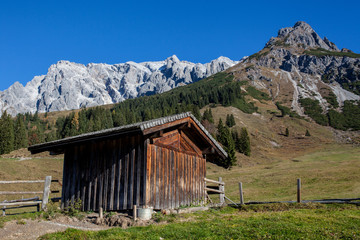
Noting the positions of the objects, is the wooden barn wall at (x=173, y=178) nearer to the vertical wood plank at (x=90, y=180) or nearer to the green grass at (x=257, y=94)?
Result: the vertical wood plank at (x=90, y=180)

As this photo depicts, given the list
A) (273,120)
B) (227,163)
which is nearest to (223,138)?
(227,163)

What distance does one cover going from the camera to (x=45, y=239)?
28.5 ft

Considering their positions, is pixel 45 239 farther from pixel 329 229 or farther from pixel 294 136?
pixel 294 136

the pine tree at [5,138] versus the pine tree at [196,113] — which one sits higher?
the pine tree at [196,113]

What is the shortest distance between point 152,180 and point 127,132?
8.72 ft

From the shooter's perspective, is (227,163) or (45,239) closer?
(45,239)

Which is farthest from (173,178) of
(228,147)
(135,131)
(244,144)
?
(244,144)

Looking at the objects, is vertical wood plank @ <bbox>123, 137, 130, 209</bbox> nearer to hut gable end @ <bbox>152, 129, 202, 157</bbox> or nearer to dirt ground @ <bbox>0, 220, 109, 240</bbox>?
hut gable end @ <bbox>152, 129, 202, 157</bbox>

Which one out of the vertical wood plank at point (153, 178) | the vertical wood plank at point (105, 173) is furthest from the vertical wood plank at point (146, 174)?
the vertical wood plank at point (105, 173)

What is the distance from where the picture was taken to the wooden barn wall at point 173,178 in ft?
44.8

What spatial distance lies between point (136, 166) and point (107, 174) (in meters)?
1.88

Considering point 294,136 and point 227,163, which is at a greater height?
point 294,136

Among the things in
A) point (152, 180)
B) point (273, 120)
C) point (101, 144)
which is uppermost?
point (273, 120)

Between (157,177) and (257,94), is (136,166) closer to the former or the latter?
(157,177)
